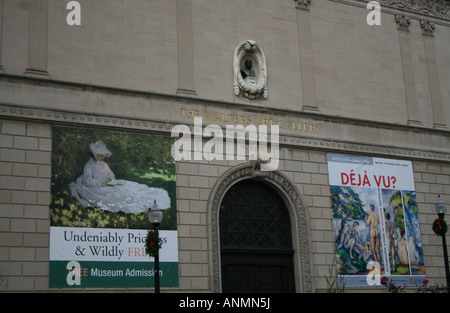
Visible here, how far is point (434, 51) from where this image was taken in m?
34.5

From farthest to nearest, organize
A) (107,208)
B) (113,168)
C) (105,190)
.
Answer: (113,168)
(105,190)
(107,208)

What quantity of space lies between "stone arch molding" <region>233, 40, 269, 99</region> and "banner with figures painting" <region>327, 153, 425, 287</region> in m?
4.23

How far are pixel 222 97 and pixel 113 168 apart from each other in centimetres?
583

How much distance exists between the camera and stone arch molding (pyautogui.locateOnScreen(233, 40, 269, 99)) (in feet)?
93.5

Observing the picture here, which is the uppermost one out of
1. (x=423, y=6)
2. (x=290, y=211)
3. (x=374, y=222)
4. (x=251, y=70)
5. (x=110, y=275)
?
(x=423, y=6)

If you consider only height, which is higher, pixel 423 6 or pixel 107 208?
pixel 423 6

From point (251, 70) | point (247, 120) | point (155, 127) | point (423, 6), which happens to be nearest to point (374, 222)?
point (247, 120)

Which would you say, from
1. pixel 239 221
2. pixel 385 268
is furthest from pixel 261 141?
pixel 385 268

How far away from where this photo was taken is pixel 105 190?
24.3 m

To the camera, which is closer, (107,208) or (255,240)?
(107,208)

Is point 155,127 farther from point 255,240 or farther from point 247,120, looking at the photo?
point 255,240

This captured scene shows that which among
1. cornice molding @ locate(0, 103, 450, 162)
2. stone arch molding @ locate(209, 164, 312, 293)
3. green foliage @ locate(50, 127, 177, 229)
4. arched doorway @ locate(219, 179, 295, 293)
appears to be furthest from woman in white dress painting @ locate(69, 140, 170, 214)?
arched doorway @ locate(219, 179, 295, 293)

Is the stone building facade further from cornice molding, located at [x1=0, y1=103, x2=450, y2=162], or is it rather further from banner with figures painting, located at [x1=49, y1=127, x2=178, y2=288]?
banner with figures painting, located at [x1=49, y1=127, x2=178, y2=288]

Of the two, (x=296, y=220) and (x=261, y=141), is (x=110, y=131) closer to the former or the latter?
(x=261, y=141)
